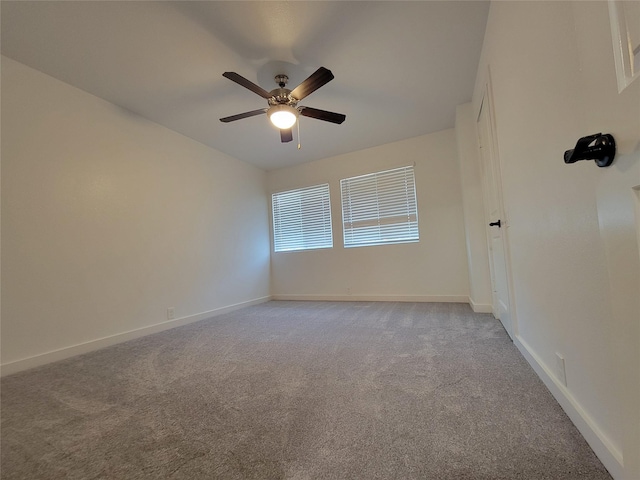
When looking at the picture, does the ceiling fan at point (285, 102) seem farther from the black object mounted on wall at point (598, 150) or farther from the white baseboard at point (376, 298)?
the white baseboard at point (376, 298)

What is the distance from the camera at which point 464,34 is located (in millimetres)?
2123

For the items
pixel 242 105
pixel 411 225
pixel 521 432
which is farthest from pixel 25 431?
pixel 411 225

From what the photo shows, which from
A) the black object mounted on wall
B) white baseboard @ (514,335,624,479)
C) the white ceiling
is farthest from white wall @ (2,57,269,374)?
white baseboard @ (514,335,624,479)

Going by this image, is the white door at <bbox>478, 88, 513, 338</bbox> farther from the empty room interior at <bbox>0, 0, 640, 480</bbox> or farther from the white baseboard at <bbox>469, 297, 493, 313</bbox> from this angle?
the white baseboard at <bbox>469, 297, 493, 313</bbox>

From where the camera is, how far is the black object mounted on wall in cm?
54

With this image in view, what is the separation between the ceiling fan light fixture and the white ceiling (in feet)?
1.14

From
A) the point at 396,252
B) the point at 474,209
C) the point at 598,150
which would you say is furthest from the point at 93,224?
the point at 474,209

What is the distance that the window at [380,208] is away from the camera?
414 centimetres

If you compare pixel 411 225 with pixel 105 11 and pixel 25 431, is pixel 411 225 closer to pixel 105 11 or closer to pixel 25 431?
pixel 105 11

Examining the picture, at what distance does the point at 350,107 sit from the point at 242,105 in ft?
4.00

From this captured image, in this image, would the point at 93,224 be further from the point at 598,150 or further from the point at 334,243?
the point at 598,150

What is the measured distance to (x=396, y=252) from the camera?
417 cm

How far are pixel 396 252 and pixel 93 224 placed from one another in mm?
3745

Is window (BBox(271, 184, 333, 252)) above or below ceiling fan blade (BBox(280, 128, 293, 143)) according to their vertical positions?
below
